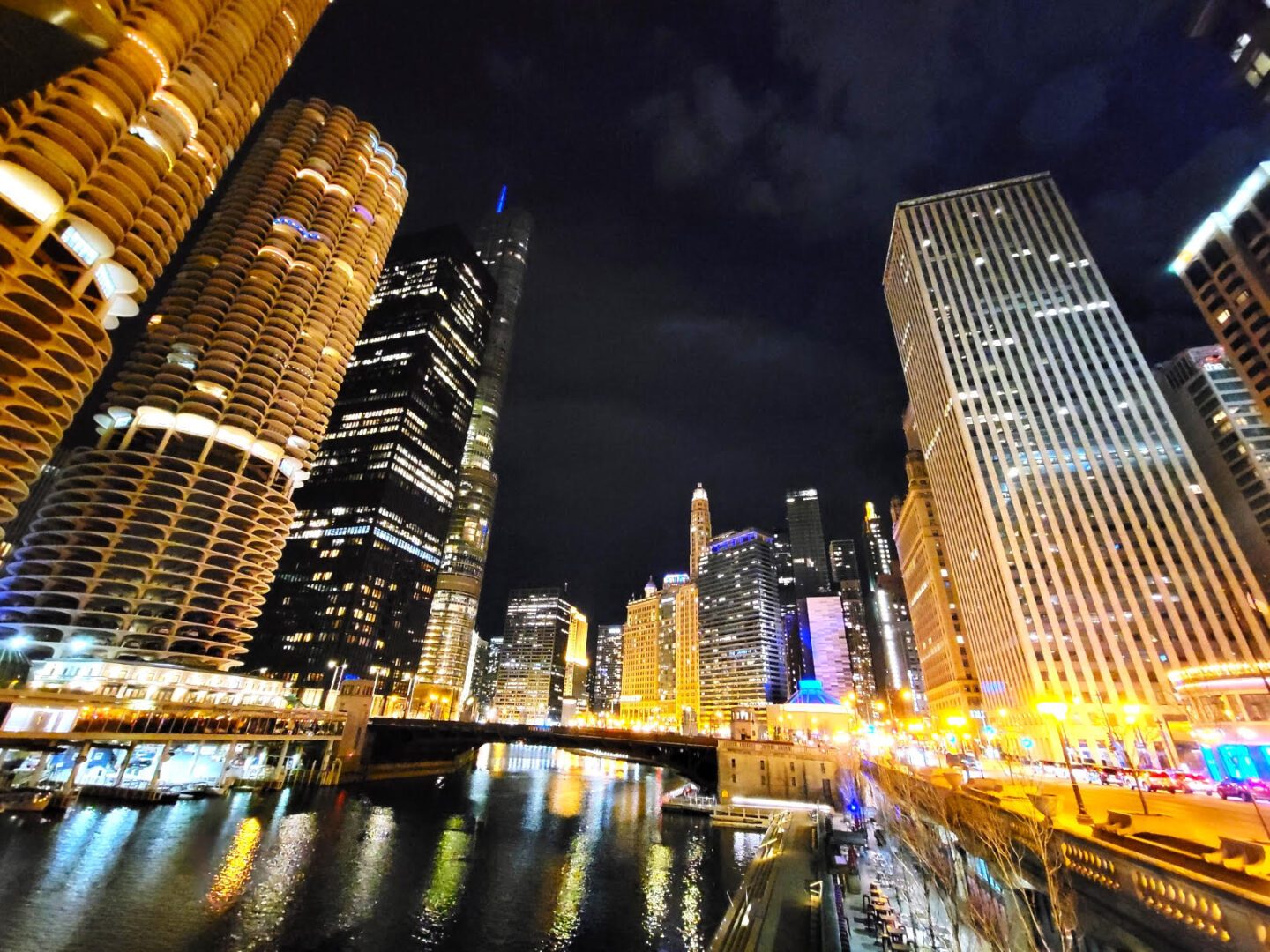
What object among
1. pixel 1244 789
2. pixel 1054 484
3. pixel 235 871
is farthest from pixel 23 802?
pixel 1054 484

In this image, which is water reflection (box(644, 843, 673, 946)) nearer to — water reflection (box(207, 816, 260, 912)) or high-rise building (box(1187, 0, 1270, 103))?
water reflection (box(207, 816, 260, 912))

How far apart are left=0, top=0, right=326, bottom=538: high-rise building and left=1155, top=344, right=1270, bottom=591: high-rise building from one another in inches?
6944

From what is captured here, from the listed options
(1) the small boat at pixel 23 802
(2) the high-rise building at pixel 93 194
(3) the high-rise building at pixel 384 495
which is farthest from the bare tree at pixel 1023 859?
(3) the high-rise building at pixel 384 495

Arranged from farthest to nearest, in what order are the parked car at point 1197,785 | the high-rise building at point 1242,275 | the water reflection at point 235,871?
the high-rise building at point 1242,275, the parked car at point 1197,785, the water reflection at point 235,871

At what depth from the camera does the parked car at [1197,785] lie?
35094 mm

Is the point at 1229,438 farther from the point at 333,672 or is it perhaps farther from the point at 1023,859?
the point at 333,672

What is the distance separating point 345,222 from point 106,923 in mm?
148708

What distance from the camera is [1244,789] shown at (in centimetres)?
2970

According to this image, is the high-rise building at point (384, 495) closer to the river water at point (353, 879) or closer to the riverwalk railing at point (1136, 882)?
the river water at point (353, 879)

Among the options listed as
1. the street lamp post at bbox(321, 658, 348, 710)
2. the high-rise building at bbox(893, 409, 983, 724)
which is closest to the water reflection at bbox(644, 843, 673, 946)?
the high-rise building at bbox(893, 409, 983, 724)

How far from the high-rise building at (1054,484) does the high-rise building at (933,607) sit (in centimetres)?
851

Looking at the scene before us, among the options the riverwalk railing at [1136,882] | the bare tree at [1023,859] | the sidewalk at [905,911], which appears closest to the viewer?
the riverwalk railing at [1136,882]

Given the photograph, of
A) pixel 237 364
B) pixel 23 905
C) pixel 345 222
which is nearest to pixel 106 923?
pixel 23 905

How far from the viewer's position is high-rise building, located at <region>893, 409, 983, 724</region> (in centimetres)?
11700
